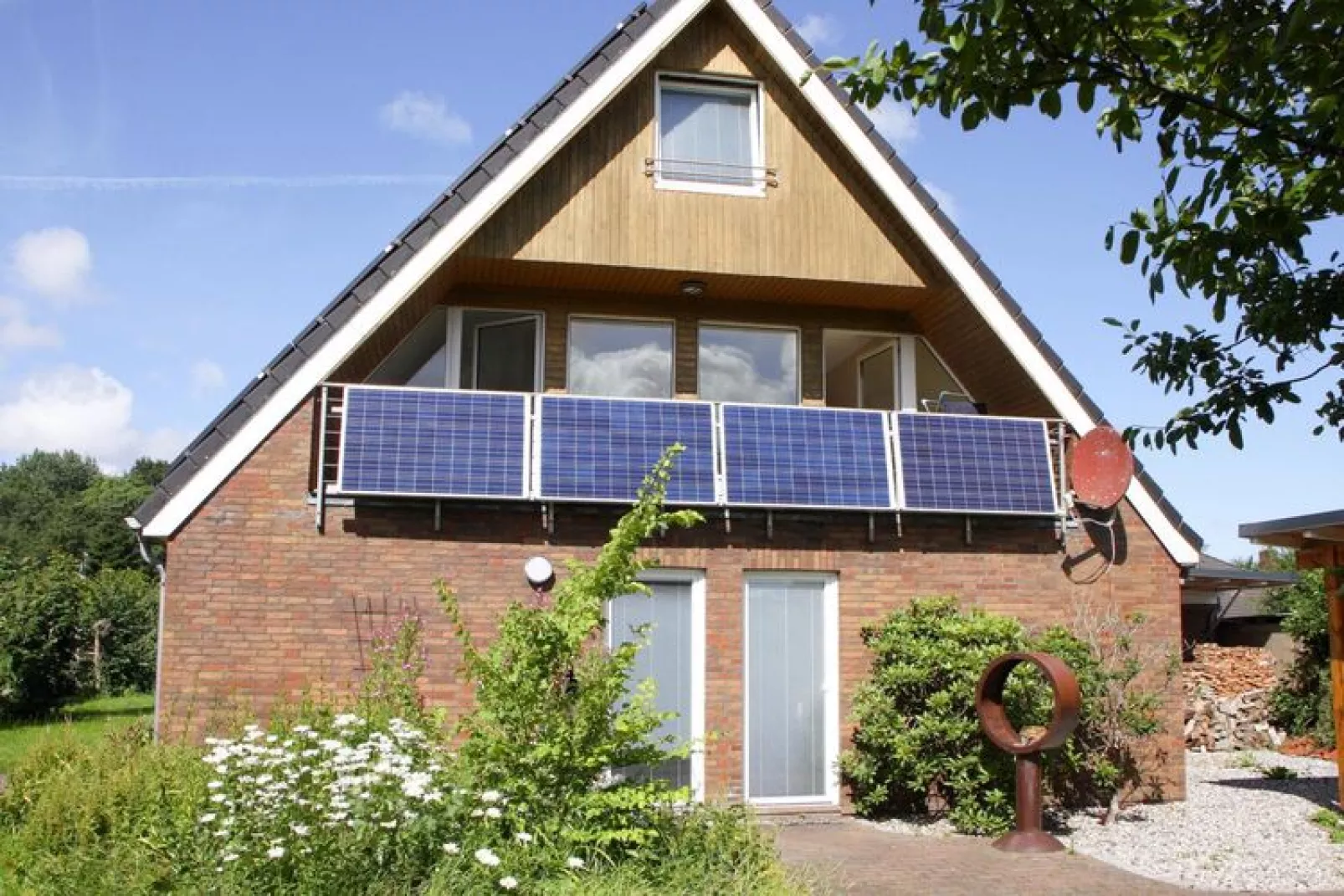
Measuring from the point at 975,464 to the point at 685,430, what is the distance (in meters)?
2.92

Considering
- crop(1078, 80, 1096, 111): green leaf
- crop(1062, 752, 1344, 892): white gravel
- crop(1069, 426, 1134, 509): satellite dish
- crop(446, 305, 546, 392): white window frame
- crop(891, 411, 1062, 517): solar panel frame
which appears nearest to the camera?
crop(1078, 80, 1096, 111): green leaf

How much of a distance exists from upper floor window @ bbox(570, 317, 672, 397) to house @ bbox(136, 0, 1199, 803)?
0.12 ft

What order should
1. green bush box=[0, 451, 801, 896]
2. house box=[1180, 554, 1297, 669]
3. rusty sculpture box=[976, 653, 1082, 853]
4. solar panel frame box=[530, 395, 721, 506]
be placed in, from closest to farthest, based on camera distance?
green bush box=[0, 451, 801, 896] → rusty sculpture box=[976, 653, 1082, 853] → solar panel frame box=[530, 395, 721, 506] → house box=[1180, 554, 1297, 669]

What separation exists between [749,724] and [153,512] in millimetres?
5652

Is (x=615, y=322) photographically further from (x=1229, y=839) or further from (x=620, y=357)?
(x=1229, y=839)

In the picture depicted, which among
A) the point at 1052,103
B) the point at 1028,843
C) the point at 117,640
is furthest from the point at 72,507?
the point at 1052,103

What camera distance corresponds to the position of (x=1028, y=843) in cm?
1077

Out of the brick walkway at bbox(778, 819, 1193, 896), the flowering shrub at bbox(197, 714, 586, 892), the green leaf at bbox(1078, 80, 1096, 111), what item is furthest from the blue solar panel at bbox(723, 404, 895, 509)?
the green leaf at bbox(1078, 80, 1096, 111)

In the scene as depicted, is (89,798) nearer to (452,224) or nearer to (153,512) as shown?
(153,512)

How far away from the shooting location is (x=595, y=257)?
12.7 m

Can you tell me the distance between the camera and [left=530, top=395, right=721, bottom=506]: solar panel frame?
1190 centimetres

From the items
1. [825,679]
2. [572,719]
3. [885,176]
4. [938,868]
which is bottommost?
[938,868]

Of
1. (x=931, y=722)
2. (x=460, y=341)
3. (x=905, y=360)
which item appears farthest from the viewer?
(x=905, y=360)

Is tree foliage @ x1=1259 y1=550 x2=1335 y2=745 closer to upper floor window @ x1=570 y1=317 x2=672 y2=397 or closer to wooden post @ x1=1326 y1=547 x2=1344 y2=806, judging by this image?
wooden post @ x1=1326 y1=547 x2=1344 y2=806
